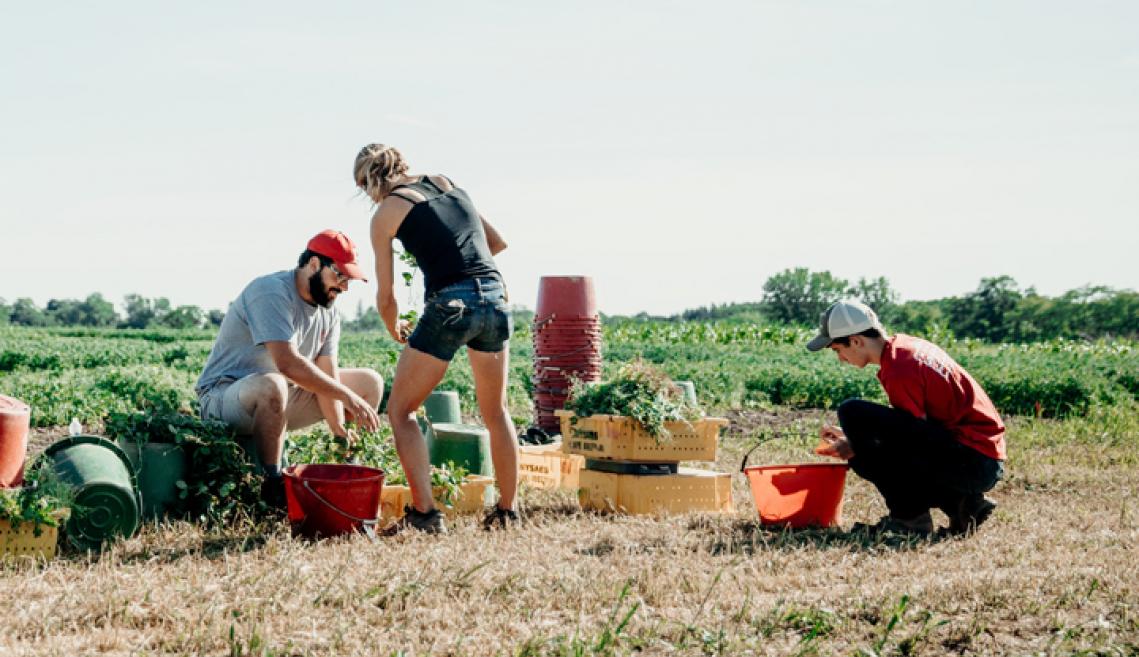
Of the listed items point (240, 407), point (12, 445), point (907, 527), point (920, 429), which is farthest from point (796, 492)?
point (12, 445)

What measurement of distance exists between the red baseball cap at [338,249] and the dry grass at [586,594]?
135cm

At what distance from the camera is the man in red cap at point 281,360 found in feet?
17.7

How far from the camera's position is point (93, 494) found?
192 inches

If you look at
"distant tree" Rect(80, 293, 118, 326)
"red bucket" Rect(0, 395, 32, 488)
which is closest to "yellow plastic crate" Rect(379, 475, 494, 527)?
"red bucket" Rect(0, 395, 32, 488)

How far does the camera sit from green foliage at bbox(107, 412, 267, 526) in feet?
17.8

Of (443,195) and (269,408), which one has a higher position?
(443,195)

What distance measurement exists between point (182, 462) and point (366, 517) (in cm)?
108

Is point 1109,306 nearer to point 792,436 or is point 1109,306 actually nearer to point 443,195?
point 792,436

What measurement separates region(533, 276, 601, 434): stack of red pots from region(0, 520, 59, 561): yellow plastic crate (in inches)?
170

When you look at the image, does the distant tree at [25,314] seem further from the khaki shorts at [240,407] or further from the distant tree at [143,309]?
the khaki shorts at [240,407]

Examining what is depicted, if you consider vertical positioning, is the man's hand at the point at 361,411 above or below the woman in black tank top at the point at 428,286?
below

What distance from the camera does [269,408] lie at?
18.1 feet

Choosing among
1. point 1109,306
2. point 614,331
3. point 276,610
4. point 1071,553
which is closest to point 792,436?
point 1071,553

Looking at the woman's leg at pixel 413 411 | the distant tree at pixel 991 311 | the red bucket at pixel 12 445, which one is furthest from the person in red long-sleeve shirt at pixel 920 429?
the distant tree at pixel 991 311
